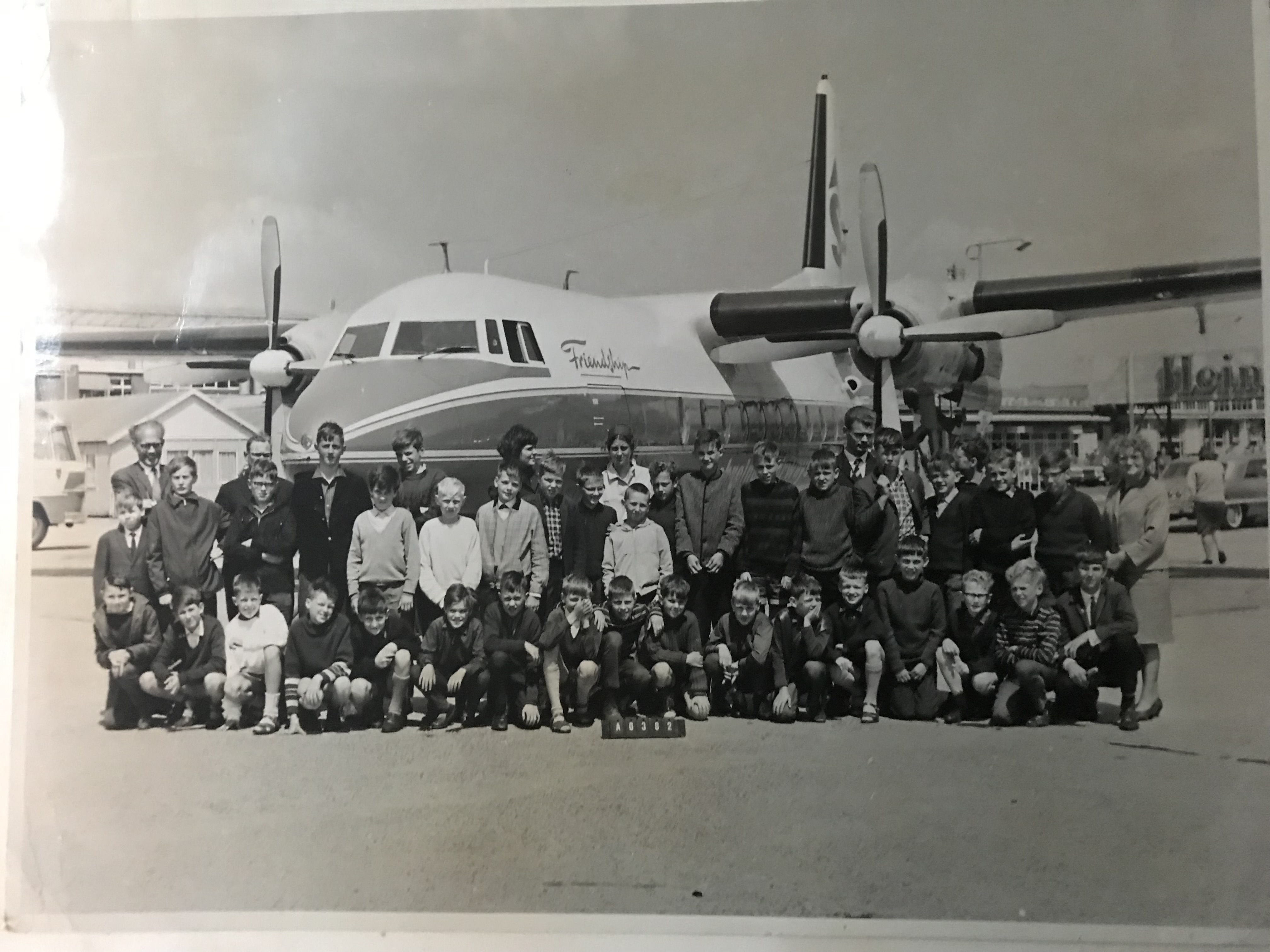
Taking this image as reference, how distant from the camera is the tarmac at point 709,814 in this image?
219 centimetres

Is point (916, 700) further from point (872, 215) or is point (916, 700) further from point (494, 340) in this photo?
point (494, 340)

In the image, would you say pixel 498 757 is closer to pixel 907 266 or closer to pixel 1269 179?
pixel 907 266

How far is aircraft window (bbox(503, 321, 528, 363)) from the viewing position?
248 centimetres

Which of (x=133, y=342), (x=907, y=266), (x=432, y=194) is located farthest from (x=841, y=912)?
(x=133, y=342)

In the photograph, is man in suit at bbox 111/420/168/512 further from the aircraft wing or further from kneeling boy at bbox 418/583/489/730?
kneeling boy at bbox 418/583/489/730

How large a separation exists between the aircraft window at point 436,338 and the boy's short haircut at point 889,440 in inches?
49.5

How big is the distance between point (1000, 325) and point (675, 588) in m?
1.25

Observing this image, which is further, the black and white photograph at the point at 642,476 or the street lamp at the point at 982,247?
the street lamp at the point at 982,247

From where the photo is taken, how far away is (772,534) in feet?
7.70

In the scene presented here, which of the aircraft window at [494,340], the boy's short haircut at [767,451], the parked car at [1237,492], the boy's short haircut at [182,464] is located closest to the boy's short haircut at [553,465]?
the aircraft window at [494,340]

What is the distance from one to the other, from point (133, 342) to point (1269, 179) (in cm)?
342

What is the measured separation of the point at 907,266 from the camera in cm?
245

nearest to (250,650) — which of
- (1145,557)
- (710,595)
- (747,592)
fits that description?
(710,595)

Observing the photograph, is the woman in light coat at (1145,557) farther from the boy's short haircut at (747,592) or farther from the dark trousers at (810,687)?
the boy's short haircut at (747,592)
